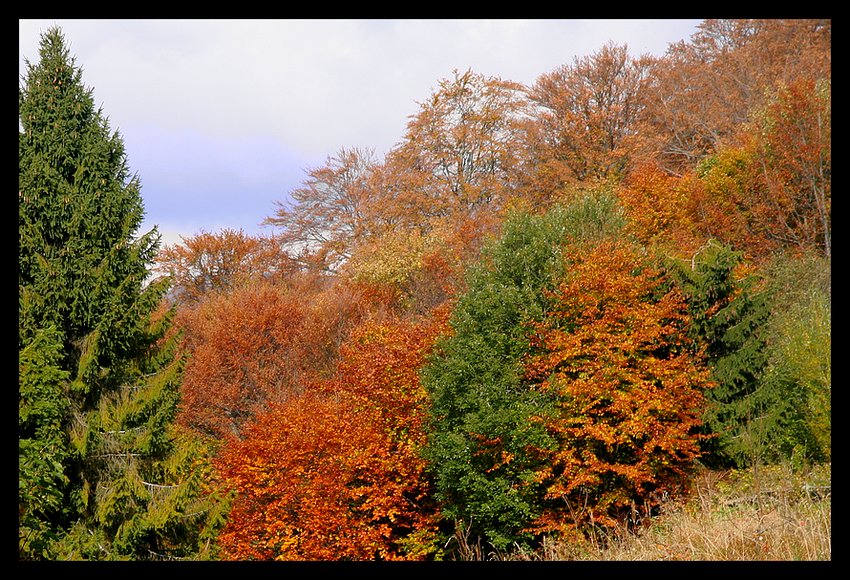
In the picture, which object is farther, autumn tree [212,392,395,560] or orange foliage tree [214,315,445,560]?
orange foliage tree [214,315,445,560]

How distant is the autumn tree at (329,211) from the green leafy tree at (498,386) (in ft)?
56.0

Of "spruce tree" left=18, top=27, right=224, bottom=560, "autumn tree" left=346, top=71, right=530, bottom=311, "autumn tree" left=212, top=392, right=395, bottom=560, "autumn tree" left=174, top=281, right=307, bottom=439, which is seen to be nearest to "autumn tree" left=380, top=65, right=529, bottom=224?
"autumn tree" left=346, top=71, right=530, bottom=311

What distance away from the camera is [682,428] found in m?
19.5

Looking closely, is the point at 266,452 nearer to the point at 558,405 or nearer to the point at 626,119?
the point at 558,405

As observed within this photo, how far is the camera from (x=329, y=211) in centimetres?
4128

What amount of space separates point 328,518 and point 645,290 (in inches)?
460

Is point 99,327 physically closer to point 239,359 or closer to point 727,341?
point 727,341

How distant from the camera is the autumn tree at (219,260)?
41.5 m

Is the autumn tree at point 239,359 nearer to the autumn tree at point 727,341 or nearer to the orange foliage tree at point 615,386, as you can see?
the orange foliage tree at point 615,386

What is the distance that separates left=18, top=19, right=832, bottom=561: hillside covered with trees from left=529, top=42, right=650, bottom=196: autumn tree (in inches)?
10.1

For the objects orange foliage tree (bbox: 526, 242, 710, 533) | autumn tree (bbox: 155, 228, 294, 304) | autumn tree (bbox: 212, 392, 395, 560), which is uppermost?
autumn tree (bbox: 155, 228, 294, 304)

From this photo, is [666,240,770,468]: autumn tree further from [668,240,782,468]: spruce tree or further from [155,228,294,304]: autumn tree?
[155,228,294,304]: autumn tree

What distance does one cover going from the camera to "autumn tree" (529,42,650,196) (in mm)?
36562
